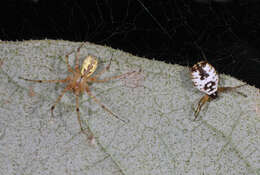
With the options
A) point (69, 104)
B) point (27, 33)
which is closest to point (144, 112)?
point (69, 104)

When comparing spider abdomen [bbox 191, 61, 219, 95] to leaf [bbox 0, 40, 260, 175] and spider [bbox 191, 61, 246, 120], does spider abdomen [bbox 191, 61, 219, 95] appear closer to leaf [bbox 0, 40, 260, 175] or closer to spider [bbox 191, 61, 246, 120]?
spider [bbox 191, 61, 246, 120]

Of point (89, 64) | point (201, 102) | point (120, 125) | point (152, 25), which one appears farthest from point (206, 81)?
point (89, 64)

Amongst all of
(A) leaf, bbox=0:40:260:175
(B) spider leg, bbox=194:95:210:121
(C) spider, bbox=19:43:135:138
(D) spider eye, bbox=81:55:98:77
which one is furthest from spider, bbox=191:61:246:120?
(D) spider eye, bbox=81:55:98:77

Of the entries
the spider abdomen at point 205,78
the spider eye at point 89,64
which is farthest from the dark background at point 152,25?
the spider eye at point 89,64

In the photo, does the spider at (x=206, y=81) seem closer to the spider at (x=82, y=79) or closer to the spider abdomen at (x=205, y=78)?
the spider abdomen at (x=205, y=78)

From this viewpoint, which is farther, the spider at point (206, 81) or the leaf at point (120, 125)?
the spider at point (206, 81)

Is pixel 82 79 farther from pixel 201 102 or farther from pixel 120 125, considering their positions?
pixel 201 102
